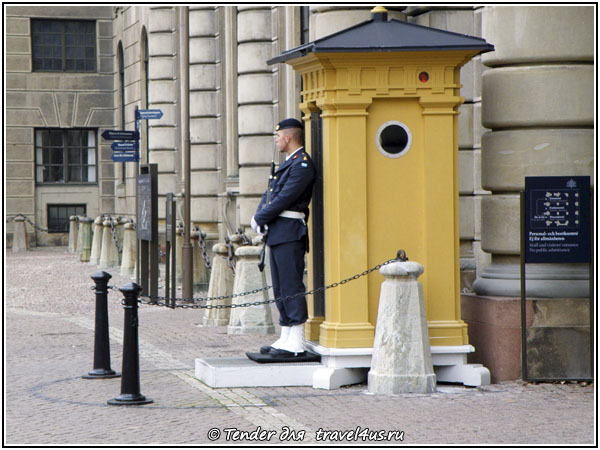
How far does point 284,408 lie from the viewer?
343 inches

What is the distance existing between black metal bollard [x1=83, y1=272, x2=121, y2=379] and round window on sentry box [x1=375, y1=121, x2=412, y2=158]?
2.58 m

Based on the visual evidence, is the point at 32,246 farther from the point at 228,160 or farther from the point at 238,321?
the point at 238,321

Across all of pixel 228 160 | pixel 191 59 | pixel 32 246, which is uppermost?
pixel 191 59

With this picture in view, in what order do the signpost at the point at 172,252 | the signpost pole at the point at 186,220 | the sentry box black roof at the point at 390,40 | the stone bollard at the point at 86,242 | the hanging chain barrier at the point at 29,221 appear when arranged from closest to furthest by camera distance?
1. the sentry box black roof at the point at 390,40
2. the signpost at the point at 172,252
3. the signpost pole at the point at 186,220
4. the stone bollard at the point at 86,242
5. the hanging chain barrier at the point at 29,221

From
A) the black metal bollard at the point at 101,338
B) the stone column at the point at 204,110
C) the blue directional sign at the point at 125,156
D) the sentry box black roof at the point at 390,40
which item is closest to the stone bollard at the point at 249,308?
the black metal bollard at the point at 101,338

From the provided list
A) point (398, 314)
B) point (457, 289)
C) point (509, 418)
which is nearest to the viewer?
point (509, 418)

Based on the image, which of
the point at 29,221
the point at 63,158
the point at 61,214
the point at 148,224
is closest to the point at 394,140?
the point at 148,224

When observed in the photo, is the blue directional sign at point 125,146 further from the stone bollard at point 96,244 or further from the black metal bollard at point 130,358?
the black metal bollard at point 130,358

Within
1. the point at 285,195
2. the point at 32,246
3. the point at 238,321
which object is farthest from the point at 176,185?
the point at 285,195

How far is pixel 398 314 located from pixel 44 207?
26.8 metres

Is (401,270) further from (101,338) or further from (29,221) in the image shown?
(29,221)

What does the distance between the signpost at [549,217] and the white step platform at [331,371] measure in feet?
1.56

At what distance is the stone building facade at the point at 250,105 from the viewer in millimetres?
10109

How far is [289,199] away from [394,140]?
0.97 meters
